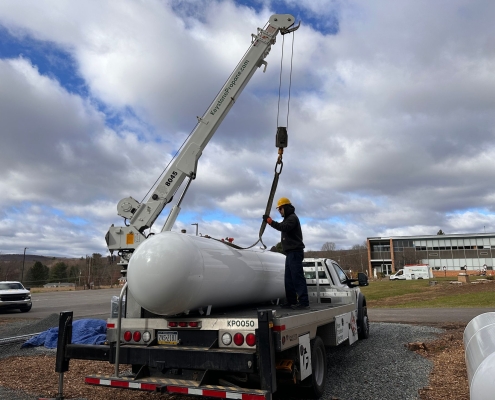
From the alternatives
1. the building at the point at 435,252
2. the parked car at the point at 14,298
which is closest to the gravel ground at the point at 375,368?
the parked car at the point at 14,298

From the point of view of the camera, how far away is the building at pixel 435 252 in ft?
286

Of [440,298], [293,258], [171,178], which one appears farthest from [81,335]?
[440,298]

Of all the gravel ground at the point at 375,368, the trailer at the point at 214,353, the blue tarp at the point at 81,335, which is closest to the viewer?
the trailer at the point at 214,353

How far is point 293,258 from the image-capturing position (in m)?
6.71

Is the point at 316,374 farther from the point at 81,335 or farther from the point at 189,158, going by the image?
the point at 81,335

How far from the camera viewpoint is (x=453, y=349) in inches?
338

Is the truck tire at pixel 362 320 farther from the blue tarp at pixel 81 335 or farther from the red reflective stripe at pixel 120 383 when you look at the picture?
the red reflective stripe at pixel 120 383

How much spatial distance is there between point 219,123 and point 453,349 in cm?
699

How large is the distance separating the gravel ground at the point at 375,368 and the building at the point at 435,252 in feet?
253

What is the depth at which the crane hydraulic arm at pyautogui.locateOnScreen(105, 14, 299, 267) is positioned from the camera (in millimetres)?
8664

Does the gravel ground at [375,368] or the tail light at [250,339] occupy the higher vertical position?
the tail light at [250,339]

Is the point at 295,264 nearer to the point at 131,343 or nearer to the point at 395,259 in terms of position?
the point at 131,343

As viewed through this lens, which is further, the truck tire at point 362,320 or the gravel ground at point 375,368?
the truck tire at point 362,320

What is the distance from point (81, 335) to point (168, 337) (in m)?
5.70
